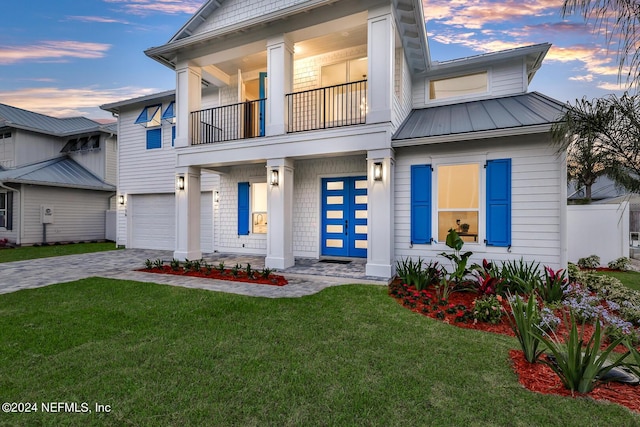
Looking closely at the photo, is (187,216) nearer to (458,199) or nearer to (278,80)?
(278,80)

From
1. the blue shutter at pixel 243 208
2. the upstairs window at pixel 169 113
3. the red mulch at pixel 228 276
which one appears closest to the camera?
the red mulch at pixel 228 276

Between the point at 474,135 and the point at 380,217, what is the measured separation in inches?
105

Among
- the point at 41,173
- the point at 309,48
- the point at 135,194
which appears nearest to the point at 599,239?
the point at 309,48

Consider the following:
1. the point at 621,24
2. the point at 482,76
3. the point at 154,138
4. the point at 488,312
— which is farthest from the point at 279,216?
the point at 154,138

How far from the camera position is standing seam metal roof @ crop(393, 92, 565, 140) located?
6.39 meters

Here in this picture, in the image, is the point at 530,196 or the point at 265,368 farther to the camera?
the point at 530,196

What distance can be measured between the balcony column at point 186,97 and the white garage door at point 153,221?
4131mm

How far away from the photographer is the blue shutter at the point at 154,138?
12188mm

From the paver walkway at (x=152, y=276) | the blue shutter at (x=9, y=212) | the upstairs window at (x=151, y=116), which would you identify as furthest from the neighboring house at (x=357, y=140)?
the blue shutter at (x=9, y=212)

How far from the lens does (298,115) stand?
8375mm

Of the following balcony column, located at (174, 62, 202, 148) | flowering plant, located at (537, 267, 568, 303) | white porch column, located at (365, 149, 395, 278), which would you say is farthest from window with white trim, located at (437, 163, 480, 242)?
balcony column, located at (174, 62, 202, 148)

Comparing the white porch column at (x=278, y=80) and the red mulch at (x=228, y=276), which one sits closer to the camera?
the red mulch at (x=228, y=276)

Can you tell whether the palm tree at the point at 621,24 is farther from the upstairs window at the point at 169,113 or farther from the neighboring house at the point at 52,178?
the neighboring house at the point at 52,178

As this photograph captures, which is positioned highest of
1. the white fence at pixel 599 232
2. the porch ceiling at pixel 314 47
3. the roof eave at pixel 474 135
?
the porch ceiling at pixel 314 47
